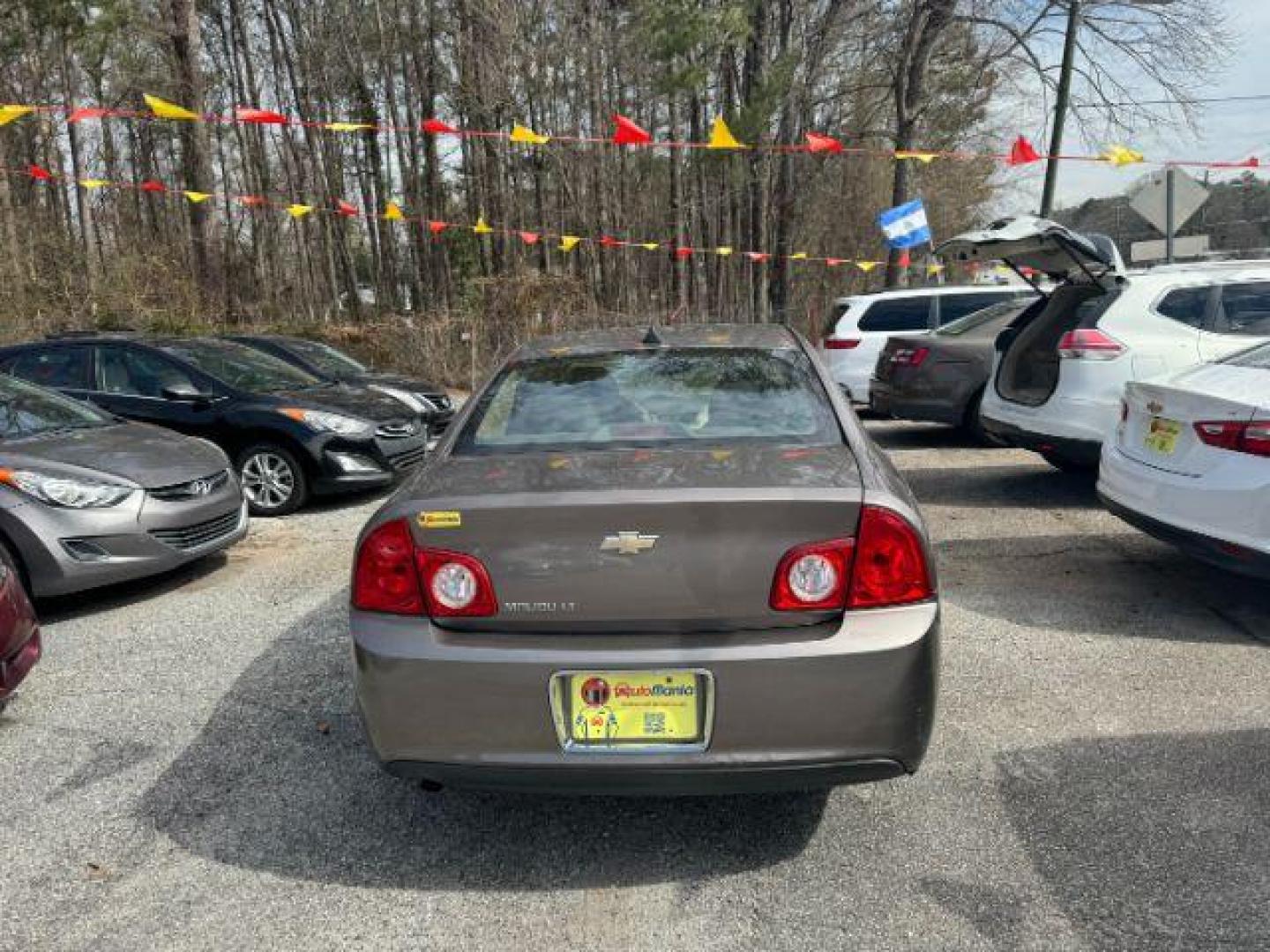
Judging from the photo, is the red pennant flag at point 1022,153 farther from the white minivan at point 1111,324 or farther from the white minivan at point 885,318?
the white minivan at point 1111,324

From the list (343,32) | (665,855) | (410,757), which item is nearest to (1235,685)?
(665,855)

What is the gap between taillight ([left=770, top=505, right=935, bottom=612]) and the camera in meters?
2.38

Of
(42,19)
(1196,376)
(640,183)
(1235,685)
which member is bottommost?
(1235,685)

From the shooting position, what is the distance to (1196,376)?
182 inches

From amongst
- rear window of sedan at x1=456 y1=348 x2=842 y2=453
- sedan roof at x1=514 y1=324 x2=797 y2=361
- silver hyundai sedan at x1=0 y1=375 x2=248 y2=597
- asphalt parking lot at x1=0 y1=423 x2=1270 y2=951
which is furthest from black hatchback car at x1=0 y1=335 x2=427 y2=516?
rear window of sedan at x1=456 y1=348 x2=842 y2=453

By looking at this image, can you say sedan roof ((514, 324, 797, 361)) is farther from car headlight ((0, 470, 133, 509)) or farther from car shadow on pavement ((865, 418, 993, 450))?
car shadow on pavement ((865, 418, 993, 450))

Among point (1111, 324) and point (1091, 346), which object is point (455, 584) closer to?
point (1091, 346)

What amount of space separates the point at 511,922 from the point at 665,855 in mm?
502

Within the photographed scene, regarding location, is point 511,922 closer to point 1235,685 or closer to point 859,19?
point 1235,685

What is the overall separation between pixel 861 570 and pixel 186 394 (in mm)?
6584

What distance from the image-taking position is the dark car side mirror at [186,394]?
732 centimetres

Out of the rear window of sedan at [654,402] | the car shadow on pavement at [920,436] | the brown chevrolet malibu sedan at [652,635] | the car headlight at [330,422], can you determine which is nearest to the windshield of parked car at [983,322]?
the car shadow on pavement at [920,436]

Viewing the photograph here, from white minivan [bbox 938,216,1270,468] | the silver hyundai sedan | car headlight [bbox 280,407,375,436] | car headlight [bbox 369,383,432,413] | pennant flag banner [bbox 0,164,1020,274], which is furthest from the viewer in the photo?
pennant flag banner [bbox 0,164,1020,274]

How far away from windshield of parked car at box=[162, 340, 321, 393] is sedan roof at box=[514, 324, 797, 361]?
4.88 m
